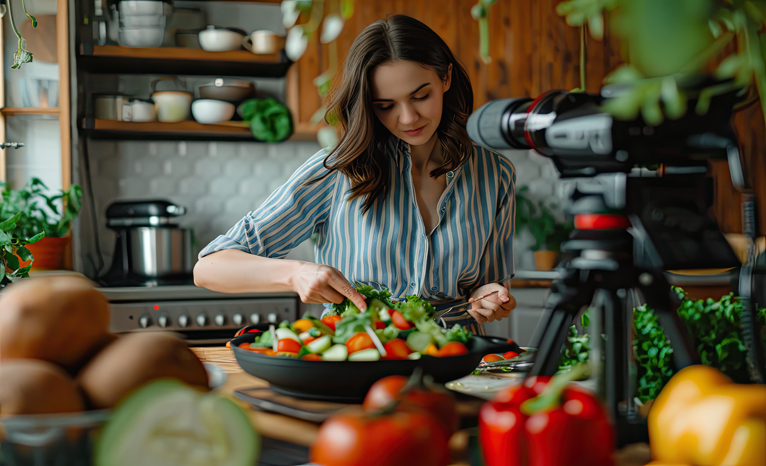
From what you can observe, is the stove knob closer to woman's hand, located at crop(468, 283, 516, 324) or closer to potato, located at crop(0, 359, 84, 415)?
woman's hand, located at crop(468, 283, 516, 324)

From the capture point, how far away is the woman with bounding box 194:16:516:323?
150cm

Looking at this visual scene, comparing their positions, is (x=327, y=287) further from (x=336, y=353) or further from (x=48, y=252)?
(x=48, y=252)

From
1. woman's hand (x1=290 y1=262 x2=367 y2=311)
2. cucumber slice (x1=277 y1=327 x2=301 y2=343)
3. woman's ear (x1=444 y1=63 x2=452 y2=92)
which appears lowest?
cucumber slice (x1=277 y1=327 x2=301 y2=343)

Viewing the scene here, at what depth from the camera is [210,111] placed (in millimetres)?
3203

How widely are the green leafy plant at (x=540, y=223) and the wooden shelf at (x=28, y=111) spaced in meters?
2.51

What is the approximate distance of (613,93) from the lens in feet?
2.08

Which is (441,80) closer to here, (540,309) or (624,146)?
(624,146)

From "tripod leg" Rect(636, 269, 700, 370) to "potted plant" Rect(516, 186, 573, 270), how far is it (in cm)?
295

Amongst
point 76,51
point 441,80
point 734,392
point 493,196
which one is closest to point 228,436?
point 734,392

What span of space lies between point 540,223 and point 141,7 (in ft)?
7.83

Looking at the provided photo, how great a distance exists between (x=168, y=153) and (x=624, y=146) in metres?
3.23

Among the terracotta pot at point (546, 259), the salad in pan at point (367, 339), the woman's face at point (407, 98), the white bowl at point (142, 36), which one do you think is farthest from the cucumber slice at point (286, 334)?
the terracotta pot at point (546, 259)

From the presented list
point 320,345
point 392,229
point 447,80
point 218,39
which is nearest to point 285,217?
point 392,229

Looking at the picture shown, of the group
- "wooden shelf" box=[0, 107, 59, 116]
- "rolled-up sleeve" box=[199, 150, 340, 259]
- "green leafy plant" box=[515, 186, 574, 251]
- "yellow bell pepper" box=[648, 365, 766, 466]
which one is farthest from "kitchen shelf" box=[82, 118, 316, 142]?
"yellow bell pepper" box=[648, 365, 766, 466]
